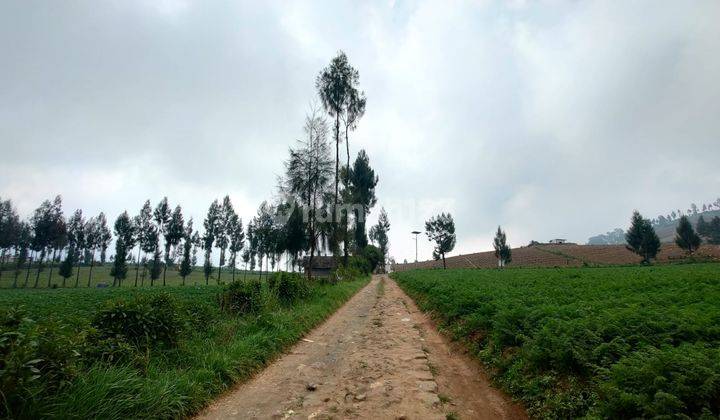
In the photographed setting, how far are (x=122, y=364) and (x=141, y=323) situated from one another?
105cm

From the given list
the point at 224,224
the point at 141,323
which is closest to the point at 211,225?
the point at 224,224

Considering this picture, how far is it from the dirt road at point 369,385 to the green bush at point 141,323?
1753 millimetres

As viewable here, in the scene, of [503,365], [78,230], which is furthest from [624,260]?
[78,230]

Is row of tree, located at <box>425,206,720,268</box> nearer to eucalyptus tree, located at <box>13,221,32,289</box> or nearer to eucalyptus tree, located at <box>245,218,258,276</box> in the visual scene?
eucalyptus tree, located at <box>245,218,258,276</box>

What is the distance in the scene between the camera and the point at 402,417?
3.95 meters

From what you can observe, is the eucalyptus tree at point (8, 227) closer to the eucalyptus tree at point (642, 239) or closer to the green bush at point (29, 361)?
the green bush at point (29, 361)

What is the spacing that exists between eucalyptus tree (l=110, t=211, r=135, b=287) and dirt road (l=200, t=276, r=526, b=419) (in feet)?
212

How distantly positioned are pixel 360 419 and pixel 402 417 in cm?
53

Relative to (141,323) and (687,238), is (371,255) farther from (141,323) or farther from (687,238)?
(687,238)

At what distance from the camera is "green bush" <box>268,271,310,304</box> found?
11.7 metres

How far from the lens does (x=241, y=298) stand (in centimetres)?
1005

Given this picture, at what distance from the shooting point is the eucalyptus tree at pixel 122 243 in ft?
186

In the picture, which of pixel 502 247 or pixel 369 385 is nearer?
pixel 369 385

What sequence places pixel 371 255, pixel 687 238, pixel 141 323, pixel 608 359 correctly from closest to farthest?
pixel 608 359 < pixel 141 323 < pixel 687 238 < pixel 371 255
